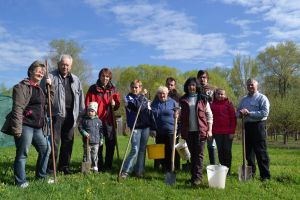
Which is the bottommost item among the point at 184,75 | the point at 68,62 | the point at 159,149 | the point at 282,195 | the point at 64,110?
the point at 282,195

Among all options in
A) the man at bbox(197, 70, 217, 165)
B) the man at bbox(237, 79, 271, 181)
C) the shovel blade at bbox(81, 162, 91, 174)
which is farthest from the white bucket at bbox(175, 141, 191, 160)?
the shovel blade at bbox(81, 162, 91, 174)

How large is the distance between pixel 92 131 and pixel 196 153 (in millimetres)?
2344

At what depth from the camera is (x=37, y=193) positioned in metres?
6.06

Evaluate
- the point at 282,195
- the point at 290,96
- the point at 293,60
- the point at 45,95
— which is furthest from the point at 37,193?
the point at 293,60

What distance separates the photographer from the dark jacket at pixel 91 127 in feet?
27.0

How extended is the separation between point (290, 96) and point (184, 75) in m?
13.5

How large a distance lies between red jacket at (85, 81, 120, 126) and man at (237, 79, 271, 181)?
2.91m

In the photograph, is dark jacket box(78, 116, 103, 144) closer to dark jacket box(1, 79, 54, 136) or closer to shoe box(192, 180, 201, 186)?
dark jacket box(1, 79, 54, 136)

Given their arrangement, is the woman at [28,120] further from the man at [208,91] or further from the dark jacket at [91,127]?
the man at [208,91]

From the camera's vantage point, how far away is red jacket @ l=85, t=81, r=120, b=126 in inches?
333

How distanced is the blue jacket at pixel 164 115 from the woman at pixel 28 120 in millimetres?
2538

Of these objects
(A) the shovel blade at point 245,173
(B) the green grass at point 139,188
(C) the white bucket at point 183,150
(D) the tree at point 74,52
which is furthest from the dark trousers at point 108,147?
(D) the tree at point 74,52

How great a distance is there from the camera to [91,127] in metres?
8.25

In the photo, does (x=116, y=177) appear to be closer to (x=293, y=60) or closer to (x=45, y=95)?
(x=45, y=95)
